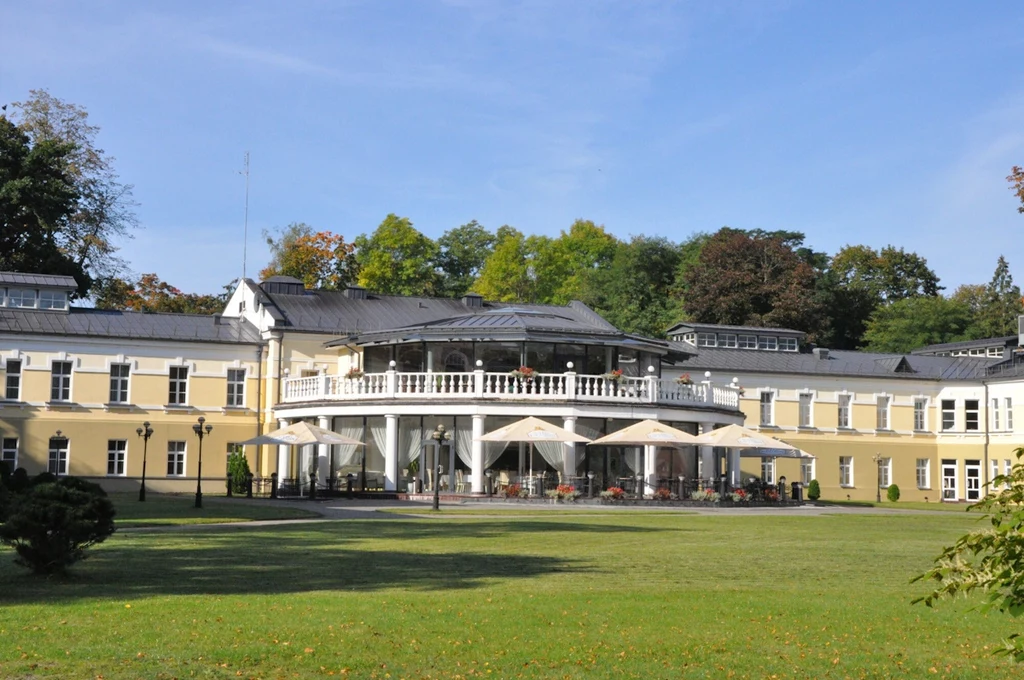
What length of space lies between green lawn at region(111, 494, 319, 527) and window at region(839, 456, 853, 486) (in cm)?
3093

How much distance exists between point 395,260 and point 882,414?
31782 mm

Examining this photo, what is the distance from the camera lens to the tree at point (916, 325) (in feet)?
243

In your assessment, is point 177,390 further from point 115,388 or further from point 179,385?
point 115,388

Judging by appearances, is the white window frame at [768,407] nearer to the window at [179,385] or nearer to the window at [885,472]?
the window at [885,472]

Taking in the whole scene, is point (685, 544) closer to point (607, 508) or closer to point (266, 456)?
point (607, 508)

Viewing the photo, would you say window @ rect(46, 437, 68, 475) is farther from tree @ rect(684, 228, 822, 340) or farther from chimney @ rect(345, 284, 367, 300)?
tree @ rect(684, 228, 822, 340)

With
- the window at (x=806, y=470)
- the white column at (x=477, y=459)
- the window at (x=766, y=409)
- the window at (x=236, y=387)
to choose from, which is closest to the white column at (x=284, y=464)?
the window at (x=236, y=387)

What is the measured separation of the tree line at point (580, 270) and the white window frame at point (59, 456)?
36.5 feet

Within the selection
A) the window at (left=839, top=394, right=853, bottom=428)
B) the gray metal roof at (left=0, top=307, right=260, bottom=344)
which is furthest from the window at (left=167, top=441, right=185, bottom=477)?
the window at (left=839, top=394, right=853, bottom=428)

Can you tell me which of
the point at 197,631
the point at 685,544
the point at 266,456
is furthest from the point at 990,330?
the point at 197,631

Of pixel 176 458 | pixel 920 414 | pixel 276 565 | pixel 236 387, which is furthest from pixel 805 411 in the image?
pixel 276 565

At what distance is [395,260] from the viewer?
77.8 meters

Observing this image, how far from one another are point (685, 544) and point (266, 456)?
3164 cm

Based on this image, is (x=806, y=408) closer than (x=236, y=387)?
No
